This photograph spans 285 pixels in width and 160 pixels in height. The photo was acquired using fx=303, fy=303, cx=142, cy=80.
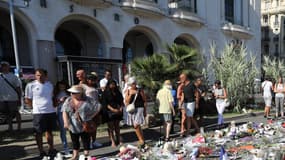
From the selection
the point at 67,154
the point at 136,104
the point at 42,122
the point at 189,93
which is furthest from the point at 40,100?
the point at 189,93

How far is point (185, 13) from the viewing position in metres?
23.3

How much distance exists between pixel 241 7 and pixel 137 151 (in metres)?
27.9

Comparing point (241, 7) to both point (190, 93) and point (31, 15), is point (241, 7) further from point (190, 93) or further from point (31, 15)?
point (190, 93)

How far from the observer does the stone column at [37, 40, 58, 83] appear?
1589 cm

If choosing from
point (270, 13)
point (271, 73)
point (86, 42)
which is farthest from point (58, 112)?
point (270, 13)

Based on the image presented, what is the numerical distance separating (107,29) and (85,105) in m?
13.7

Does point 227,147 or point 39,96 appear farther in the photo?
point 227,147

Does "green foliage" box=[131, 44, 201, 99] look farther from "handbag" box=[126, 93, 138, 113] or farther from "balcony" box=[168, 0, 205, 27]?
"balcony" box=[168, 0, 205, 27]

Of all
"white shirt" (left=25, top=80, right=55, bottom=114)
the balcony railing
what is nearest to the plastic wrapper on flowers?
"white shirt" (left=25, top=80, right=55, bottom=114)

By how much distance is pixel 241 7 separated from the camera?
30.6m

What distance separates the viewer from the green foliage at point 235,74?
1446cm

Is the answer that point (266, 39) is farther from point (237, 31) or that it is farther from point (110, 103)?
point (110, 103)

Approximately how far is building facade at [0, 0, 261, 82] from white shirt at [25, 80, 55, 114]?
378 inches

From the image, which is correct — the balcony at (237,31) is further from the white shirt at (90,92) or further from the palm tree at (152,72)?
the white shirt at (90,92)
